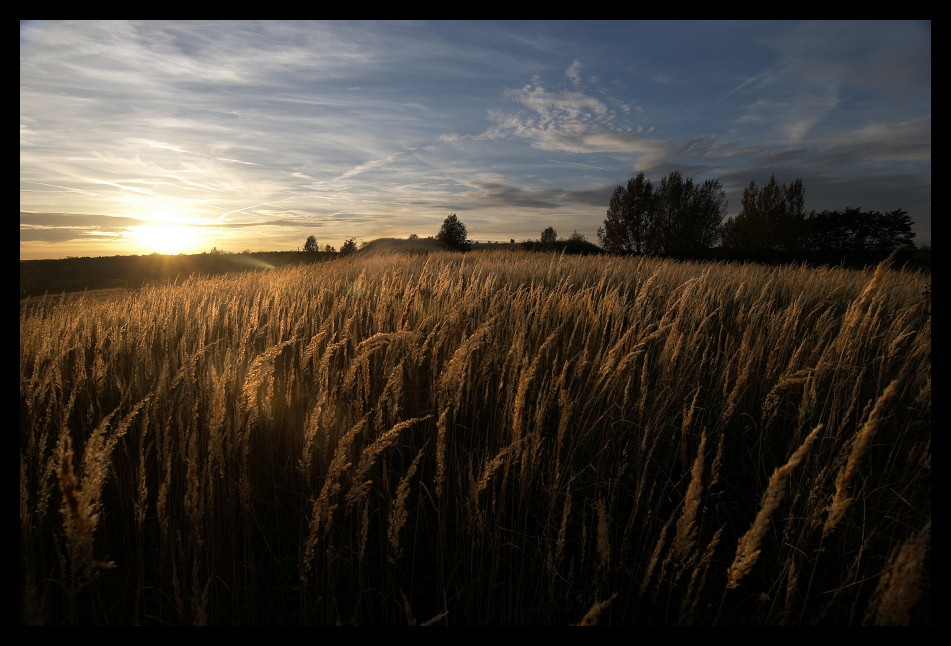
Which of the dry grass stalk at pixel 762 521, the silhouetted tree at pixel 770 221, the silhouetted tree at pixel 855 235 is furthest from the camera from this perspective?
the silhouetted tree at pixel 770 221

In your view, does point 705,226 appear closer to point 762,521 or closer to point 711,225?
point 711,225

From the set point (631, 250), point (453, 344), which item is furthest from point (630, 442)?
point (631, 250)

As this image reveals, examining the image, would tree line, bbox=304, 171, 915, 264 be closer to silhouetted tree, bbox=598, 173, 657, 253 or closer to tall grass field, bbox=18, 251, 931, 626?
silhouetted tree, bbox=598, 173, 657, 253

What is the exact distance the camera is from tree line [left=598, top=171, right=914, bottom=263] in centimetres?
2702

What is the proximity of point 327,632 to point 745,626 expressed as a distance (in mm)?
1357

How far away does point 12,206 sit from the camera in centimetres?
131

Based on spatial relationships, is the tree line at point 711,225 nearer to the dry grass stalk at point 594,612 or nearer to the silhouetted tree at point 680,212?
the silhouetted tree at point 680,212

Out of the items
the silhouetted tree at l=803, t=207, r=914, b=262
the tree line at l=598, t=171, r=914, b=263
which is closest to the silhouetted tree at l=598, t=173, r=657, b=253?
the tree line at l=598, t=171, r=914, b=263

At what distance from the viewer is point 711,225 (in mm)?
36156

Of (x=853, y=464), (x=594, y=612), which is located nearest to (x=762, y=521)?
(x=853, y=464)

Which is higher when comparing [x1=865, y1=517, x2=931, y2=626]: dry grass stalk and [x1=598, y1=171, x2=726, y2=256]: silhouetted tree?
[x1=598, y1=171, x2=726, y2=256]: silhouetted tree

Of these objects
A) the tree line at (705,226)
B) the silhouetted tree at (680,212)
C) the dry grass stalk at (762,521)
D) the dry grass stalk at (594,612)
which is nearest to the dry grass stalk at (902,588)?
the dry grass stalk at (762,521)

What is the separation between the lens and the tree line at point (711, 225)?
27.0 metres

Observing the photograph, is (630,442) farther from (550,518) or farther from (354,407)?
(354,407)
